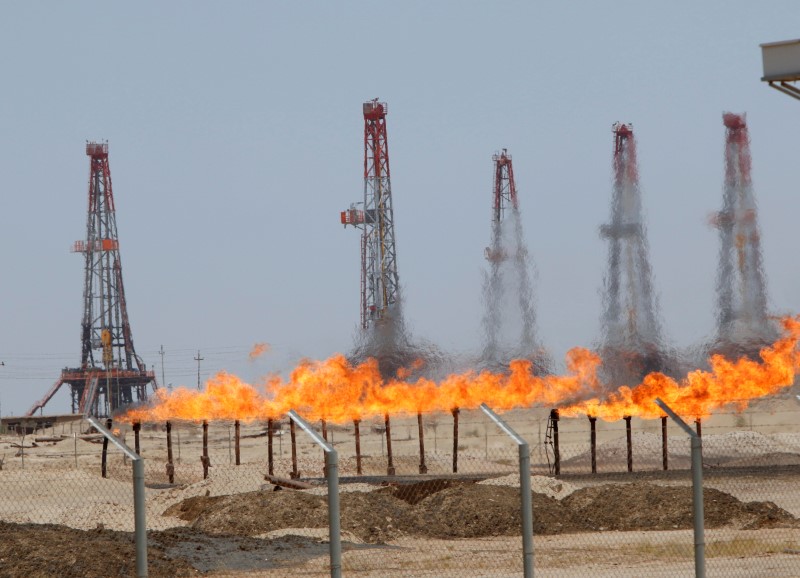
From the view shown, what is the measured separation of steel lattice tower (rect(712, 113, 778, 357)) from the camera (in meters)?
58.0

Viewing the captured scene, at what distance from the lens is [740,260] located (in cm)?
7238

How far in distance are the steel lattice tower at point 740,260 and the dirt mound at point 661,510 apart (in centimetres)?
2404

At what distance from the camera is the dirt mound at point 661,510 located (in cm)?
3153

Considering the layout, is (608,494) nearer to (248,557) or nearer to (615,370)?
(248,557)

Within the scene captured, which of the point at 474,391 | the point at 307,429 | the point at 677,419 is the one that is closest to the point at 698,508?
the point at 677,419

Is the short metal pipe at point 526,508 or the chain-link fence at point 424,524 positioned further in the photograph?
the chain-link fence at point 424,524

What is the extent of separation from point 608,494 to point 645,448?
86.3 feet

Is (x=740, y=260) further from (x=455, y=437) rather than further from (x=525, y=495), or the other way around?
(x=525, y=495)

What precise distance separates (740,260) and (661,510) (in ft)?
138

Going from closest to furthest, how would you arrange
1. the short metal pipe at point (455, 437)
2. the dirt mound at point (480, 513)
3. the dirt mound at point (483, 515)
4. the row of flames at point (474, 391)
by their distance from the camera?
1. the dirt mound at point (480, 513)
2. the dirt mound at point (483, 515)
3. the short metal pipe at point (455, 437)
4. the row of flames at point (474, 391)

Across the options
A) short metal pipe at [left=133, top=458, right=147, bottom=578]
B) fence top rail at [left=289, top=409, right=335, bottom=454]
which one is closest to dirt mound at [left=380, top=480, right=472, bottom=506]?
fence top rail at [left=289, top=409, right=335, bottom=454]

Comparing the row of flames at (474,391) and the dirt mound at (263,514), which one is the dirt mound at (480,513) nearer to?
the dirt mound at (263,514)

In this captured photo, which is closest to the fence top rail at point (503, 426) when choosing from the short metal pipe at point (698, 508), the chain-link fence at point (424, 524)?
the short metal pipe at point (698, 508)

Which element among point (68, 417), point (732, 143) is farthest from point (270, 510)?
point (68, 417)
